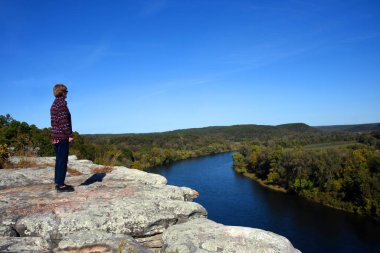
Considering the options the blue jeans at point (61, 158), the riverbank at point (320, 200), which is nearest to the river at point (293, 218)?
the riverbank at point (320, 200)

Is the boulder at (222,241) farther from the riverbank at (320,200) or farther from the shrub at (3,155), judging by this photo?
the riverbank at (320,200)

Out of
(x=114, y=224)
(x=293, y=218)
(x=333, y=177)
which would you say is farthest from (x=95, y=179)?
(x=333, y=177)

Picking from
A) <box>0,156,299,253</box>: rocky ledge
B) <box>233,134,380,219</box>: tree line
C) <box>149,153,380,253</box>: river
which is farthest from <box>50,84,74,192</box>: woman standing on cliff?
<box>233,134,380,219</box>: tree line

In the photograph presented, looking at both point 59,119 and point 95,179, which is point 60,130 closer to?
point 59,119

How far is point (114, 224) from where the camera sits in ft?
15.4

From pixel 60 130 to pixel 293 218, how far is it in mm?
40014

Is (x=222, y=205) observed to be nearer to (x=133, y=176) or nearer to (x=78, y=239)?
(x=133, y=176)

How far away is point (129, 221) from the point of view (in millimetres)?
4801

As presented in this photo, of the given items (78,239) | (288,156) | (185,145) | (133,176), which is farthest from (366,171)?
(185,145)

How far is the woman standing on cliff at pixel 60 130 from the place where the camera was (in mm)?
5828

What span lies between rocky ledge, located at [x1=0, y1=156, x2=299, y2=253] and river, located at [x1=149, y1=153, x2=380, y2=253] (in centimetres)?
2837

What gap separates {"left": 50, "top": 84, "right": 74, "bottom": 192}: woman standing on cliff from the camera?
5828 mm

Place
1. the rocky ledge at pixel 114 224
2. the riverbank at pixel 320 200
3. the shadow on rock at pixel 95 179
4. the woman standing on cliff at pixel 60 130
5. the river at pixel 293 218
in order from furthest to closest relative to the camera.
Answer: the riverbank at pixel 320 200 → the river at pixel 293 218 → the shadow on rock at pixel 95 179 → the woman standing on cliff at pixel 60 130 → the rocky ledge at pixel 114 224

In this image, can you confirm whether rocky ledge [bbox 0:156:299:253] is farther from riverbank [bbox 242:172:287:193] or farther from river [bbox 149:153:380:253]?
riverbank [bbox 242:172:287:193]
